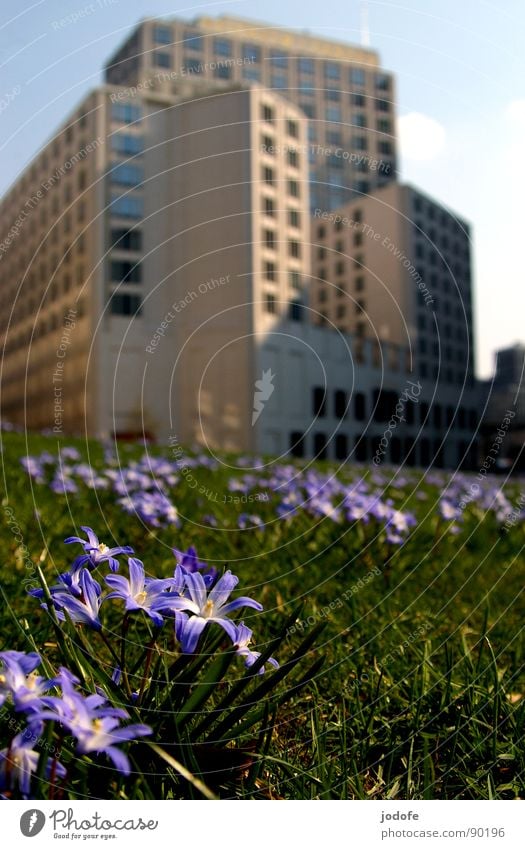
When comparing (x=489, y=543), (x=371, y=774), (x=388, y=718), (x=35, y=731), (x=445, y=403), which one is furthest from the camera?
(x=445, y=403)

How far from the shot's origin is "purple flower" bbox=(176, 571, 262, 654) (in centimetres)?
88

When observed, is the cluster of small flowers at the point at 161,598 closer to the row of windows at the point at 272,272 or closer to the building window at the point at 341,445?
the row of windows at the point at 272,272

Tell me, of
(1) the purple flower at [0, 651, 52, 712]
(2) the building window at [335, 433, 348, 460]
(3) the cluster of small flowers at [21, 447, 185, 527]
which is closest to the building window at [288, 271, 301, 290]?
(3) the cluster of small flowers at [21, 447, 185, 527]

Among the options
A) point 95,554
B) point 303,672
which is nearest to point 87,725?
point 95,554

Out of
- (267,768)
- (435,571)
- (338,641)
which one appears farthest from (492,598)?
(267,768)

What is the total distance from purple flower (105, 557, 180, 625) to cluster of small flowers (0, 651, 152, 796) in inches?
4.9

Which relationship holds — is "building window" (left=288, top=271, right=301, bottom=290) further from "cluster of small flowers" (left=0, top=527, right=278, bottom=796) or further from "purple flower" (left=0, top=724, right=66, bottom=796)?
"purple flower" (left=0, top=724, right=66, bottom=796)

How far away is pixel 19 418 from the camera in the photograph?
23062mm

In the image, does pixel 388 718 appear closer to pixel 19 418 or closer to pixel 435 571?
pixel 435 571

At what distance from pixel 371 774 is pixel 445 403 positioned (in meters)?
28.8

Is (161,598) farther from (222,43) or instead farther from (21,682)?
(222,43)

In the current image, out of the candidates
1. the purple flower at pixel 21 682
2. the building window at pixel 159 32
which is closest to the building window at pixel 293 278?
the building window at pixel 159 32

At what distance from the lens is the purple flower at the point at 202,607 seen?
2.88 feet
